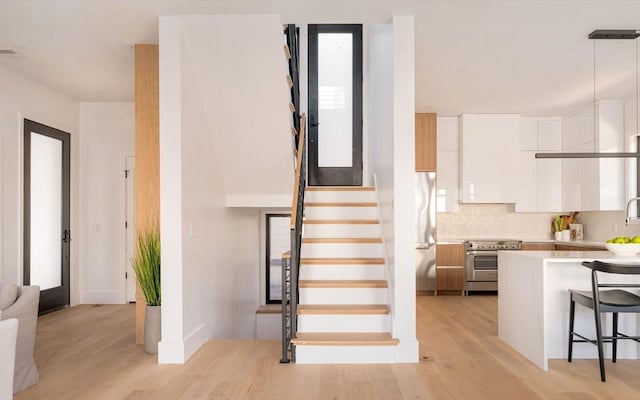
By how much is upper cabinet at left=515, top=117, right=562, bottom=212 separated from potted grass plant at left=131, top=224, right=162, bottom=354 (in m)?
5.61

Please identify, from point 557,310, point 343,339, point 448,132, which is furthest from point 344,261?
point 448,132

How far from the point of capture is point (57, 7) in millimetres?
3699

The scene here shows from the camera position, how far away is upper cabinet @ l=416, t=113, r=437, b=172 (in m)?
7.18

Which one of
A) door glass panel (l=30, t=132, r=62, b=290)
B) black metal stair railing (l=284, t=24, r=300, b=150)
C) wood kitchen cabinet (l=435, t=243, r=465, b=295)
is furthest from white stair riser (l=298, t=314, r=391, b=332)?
door glass panel (l=30, t=132, r=62, b=290)

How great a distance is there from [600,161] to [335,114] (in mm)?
3742

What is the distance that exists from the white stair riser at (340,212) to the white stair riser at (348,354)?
2.01 m

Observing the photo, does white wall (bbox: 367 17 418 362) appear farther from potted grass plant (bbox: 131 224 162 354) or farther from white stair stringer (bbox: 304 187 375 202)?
potted grass plant (bbox: 131 224 162 354)

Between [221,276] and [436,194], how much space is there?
3554 mm

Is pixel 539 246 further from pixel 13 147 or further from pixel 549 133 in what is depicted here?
pixel 13 147

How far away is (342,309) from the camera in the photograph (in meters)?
4.24

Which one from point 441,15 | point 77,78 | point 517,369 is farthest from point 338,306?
point 77,78

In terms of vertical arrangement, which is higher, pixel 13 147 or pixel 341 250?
pixel 13 147

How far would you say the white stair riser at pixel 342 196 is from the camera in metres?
5.88

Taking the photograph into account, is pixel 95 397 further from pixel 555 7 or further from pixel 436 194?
pixel 436 194
